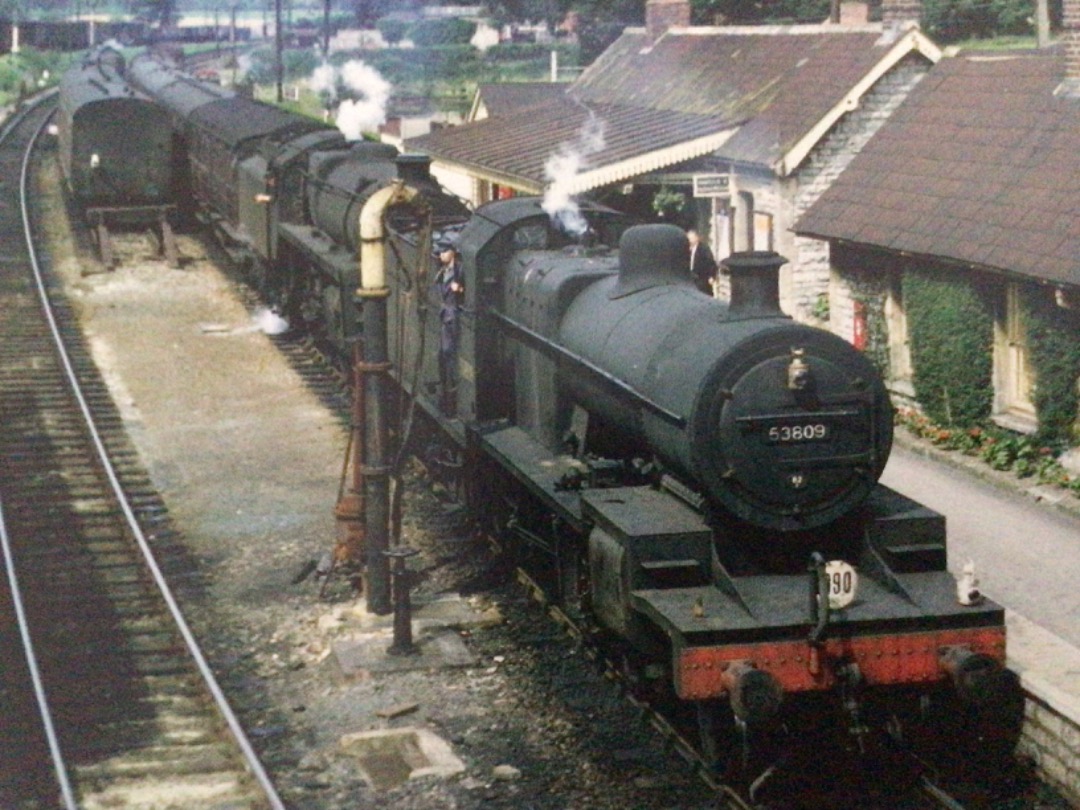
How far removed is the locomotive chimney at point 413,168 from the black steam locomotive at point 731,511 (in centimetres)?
390

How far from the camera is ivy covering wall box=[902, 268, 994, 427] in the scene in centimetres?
1655

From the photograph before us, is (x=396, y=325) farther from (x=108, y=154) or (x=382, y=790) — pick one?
(x=108, y=154)

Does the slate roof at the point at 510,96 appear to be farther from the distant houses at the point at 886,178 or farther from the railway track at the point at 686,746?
the railway track at the point at 686,746

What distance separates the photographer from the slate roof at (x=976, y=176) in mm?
15680

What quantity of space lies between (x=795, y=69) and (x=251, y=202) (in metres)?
8.34

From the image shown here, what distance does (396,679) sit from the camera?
11391mm

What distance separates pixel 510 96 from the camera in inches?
1499

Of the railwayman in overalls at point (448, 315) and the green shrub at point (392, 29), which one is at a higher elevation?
the green shrub at point (392, 29)

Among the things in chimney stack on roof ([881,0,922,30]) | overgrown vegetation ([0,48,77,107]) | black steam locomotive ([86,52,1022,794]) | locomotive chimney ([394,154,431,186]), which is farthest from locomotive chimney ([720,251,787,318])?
overgrown vegetation ([0,48,77,107])

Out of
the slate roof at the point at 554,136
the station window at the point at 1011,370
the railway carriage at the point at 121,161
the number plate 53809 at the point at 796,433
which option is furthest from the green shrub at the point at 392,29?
the number plate 53809 at the point at 796,433

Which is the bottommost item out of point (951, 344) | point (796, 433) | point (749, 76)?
point (951, 344)

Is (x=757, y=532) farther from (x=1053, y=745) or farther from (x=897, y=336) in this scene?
(x=897, y=336)

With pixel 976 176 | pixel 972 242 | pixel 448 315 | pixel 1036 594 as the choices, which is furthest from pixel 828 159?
pixel 1036 594

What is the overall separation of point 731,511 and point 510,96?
29622mm
